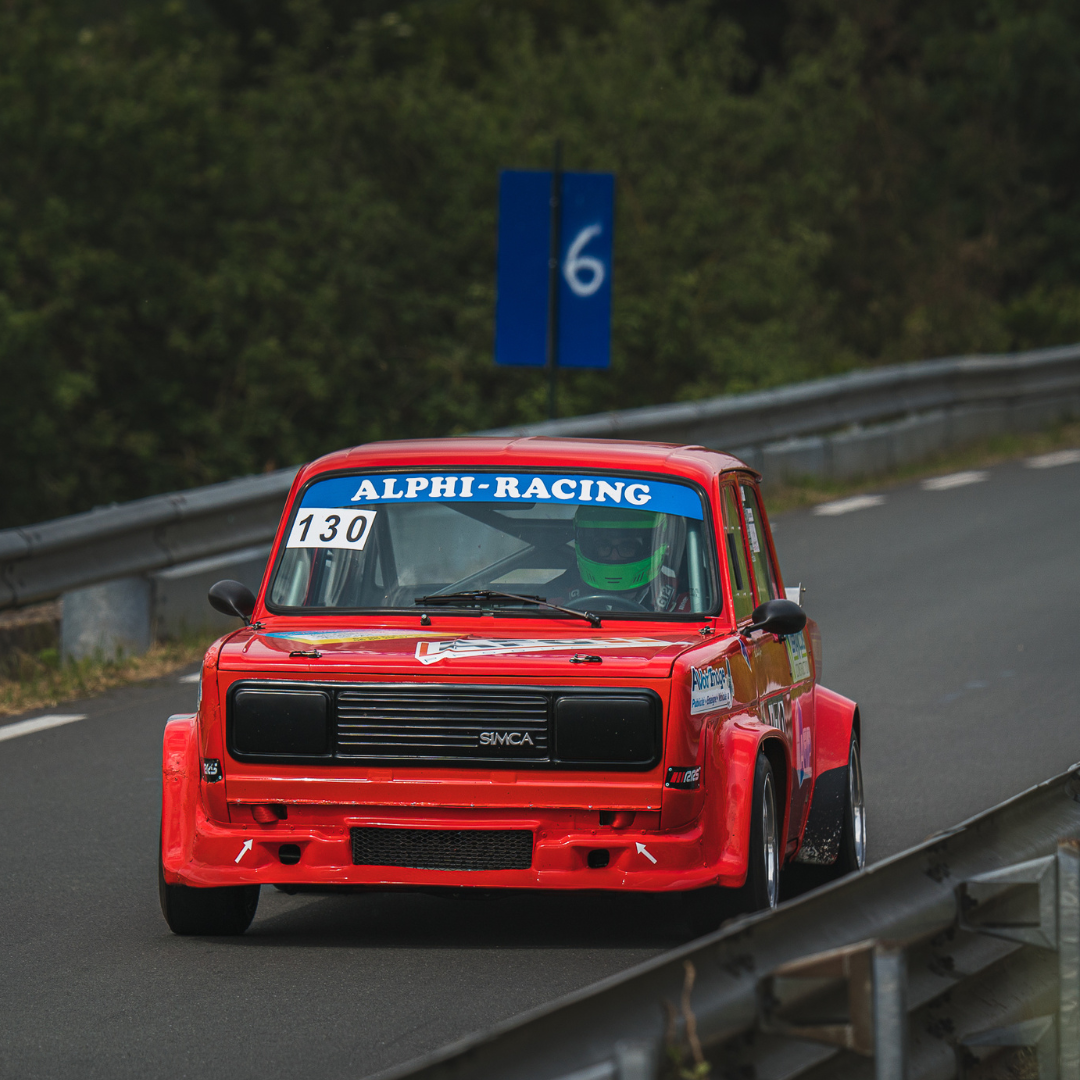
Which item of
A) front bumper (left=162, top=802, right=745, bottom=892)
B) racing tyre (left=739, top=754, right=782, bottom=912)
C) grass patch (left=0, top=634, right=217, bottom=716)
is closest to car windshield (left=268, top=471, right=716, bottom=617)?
racing tyre (left=739, top=754, right=782, bottom=912)

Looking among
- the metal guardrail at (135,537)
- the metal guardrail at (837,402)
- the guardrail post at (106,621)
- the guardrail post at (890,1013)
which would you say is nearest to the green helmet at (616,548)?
the guardrail post at (890,1013)

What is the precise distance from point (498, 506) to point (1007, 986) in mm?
2954

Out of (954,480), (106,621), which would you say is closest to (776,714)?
(106,621)

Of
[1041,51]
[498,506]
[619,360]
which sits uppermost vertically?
[1041,51]

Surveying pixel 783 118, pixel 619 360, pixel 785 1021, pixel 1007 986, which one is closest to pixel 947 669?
Result: pixel 1007 986

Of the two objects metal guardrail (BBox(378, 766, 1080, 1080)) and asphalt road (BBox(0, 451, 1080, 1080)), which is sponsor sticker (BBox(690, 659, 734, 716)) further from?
metal guardrail (BBox(378, 766, 1080, 1080))

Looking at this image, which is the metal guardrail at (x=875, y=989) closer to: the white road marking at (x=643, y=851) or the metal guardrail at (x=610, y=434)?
the white road marking at (x=643, y=851)

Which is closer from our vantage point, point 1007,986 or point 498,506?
point 1007,986

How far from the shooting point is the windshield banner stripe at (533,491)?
288 inches

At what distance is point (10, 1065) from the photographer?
215 inches

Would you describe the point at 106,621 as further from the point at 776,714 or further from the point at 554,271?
the point at 776,714

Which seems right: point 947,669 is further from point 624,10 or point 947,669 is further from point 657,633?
point 624,10

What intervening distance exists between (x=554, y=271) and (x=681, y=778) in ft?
36.0

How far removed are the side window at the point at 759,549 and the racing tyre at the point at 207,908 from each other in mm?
2107
